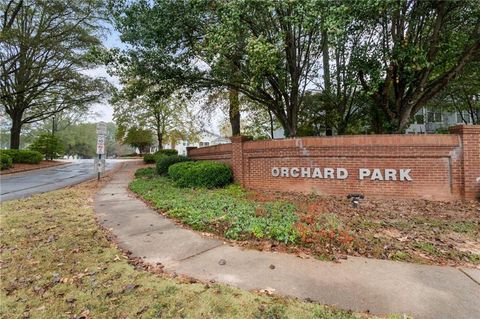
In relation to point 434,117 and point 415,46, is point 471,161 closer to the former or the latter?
point 415,46

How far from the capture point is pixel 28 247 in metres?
4.37

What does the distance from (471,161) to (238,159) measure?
6308mm

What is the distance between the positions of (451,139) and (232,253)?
640cm

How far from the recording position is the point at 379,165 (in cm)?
750

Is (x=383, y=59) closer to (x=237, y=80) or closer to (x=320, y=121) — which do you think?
(x=237, y=80)

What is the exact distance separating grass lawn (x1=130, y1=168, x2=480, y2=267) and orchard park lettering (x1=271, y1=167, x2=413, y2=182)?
2.10 feet

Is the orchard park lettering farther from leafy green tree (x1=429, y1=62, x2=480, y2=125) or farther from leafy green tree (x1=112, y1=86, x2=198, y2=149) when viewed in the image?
leafy green tree (x1=112, y1=86, x2=198, y2=149)

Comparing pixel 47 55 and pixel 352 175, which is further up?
pixel 47 55

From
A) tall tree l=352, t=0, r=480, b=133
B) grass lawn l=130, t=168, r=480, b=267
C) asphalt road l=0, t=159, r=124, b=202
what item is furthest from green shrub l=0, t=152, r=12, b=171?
tall tree l=352, t=0, r=480, b=133

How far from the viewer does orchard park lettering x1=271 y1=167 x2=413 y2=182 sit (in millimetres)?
7320

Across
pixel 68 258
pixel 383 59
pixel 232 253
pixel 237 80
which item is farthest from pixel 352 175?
pixel 68 258

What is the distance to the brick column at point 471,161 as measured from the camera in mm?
6895

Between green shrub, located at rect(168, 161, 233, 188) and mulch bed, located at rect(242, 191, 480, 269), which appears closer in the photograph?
mulch bed, located at rect(242, 191, 480, 269)

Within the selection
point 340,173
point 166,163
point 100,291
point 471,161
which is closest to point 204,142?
point 166,163
